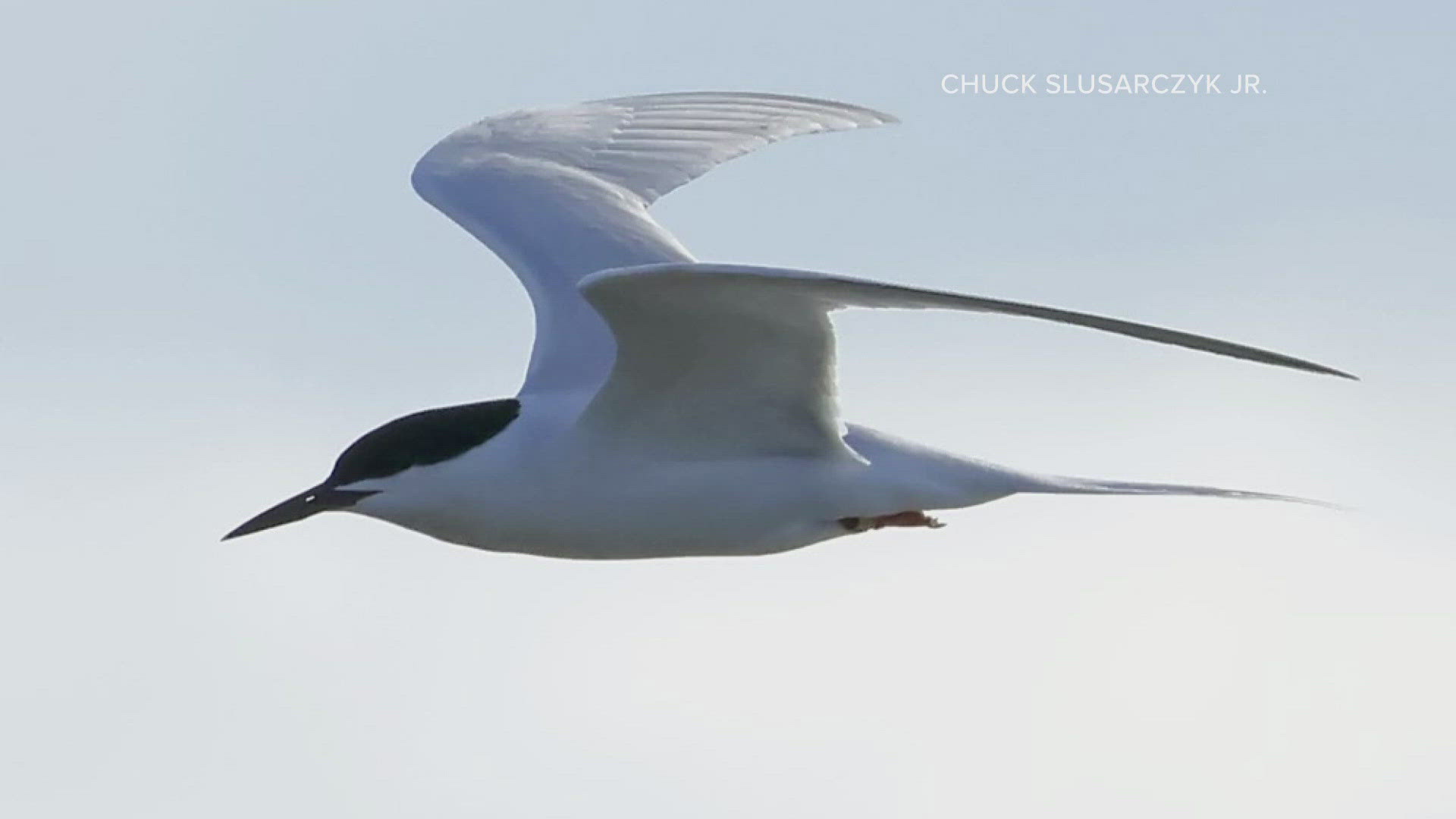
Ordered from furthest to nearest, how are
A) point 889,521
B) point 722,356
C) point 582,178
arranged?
point 582,178 < point 889,521 < point 722,356

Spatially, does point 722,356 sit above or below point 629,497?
above

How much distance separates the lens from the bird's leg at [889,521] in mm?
9586

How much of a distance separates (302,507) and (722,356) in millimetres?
1583

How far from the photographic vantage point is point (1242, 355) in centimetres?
706

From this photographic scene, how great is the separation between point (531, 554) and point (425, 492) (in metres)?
0.44

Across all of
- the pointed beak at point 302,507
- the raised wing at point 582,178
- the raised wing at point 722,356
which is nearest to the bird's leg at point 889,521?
the raised wing at point 722,356

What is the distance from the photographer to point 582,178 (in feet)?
37.7

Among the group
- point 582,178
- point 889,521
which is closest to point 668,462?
point 889,521

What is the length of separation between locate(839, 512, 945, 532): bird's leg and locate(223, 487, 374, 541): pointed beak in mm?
1682

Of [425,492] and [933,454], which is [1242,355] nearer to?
[933,454]

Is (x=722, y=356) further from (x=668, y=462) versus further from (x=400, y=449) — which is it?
(x=400, y=449)

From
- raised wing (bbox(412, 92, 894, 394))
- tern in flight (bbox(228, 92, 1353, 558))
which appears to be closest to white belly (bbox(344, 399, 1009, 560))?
tern in flight (bbox(228, 92, 1353, 558))

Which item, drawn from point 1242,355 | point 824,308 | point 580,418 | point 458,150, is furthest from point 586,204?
point 1242,355

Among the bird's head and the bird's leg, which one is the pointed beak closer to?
the bird's head
